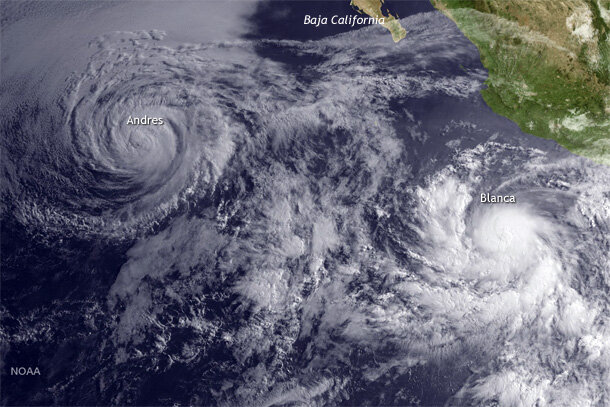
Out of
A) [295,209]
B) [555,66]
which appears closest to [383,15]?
[555,66]

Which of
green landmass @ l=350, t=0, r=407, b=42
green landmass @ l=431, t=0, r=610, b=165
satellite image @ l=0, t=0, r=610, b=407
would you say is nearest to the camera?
satellite image @ l=0, t=0, r=610, b=407

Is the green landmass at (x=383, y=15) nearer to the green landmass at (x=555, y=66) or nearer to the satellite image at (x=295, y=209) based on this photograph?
the satellite image at (x=295, y=209)

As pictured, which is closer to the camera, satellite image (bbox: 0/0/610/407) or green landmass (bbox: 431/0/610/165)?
satellite image (bbox: 0/0/610/407)

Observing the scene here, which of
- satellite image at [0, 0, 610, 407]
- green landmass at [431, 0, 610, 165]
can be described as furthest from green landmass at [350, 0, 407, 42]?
green landmass at [431, 0, 610, 165]

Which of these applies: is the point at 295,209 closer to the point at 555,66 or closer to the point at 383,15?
the point at 383,15

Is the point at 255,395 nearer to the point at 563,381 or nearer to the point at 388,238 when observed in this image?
the point at 388,238

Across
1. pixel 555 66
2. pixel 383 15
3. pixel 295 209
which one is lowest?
pixel 295 209

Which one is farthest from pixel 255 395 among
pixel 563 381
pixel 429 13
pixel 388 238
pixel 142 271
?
pixel 429 13

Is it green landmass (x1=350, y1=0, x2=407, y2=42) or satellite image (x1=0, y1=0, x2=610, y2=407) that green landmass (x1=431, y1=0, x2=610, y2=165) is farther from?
green landmass (x1=350, y1=0, x2=407, y2=42)
